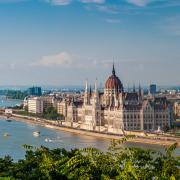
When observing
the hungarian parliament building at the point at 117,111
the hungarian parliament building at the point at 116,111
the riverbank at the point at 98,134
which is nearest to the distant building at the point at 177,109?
the hungarian parliament building at the point at 116,111

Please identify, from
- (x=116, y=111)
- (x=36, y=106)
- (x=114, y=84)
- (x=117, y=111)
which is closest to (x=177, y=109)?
(x=114, y=84)

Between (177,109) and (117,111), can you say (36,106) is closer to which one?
(177,109)

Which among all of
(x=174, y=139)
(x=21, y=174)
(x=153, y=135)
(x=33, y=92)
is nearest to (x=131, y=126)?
(x=153, y=135)

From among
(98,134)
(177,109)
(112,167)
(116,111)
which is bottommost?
(98,134)

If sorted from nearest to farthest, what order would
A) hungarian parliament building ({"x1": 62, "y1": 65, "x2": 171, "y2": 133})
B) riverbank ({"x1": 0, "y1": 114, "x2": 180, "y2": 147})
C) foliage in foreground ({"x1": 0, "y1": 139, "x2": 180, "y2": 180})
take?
foliage in foreground ({"x1": 0, "y1": 139, "x2": 180, "y2": 180}) → riverbank ({"x1": 0, "y1": 114, "x2": 180, "y2": 147}) → hungarian parliament building ({"x1": 62, "y1": 65, "x2": 171, "y2": 133})

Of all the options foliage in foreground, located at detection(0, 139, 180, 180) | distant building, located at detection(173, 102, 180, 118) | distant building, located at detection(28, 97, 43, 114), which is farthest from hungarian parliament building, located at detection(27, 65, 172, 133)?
foliage in foreground, located at detection(0, 139, 180, 180)

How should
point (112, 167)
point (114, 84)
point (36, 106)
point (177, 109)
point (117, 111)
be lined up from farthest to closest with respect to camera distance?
1. point (36, 106)
2. point (177, 109)
3. point (114, 84)
4. point (117, 111)
5. point (112, 167)

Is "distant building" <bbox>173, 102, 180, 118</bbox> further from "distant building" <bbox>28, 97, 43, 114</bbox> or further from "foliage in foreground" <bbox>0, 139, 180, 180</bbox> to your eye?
"foliage in foreground" <bbox>0, 139, 180, 180</bbox>

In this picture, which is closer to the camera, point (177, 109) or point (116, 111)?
point (116, 111)

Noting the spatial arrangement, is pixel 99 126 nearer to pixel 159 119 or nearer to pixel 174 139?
pixel 159 119
